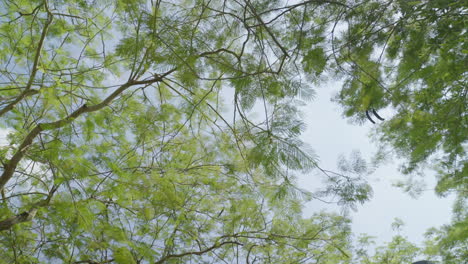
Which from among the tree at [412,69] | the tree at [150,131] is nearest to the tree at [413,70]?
the tree at [412,69]

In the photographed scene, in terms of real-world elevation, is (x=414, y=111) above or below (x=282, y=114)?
above

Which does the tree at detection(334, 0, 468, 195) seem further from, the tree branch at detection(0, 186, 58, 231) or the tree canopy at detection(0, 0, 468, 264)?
the tree branch at detection(0, 186, 58, 231)

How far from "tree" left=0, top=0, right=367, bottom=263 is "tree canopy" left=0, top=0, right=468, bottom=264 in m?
0.02

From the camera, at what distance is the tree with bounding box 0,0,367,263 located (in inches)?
85.6

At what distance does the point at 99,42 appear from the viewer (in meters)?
3.87

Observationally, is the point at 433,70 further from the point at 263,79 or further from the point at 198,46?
the point at 198,46

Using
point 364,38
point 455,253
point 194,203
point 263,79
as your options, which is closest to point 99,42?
point 194,203

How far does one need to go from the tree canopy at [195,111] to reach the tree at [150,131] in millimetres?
18

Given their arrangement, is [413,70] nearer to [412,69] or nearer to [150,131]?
[412,69]

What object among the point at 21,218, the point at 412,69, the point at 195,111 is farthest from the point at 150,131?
the point at 412,69

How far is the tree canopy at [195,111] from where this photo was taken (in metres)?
2.17

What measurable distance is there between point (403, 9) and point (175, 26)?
1632mm

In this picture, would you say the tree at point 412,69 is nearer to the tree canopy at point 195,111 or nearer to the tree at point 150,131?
the tree canopy at point 195,111

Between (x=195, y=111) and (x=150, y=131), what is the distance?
61 cm
